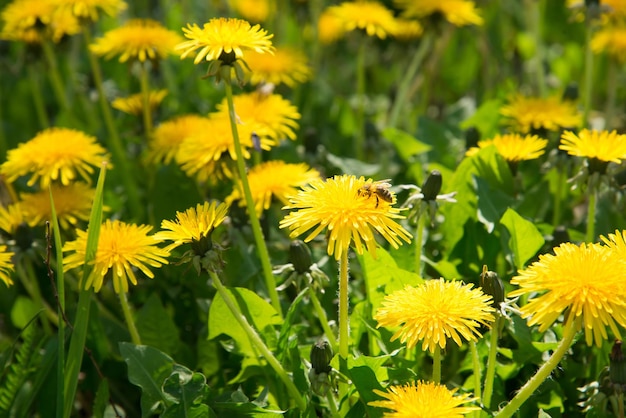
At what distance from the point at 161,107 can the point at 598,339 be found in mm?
2241

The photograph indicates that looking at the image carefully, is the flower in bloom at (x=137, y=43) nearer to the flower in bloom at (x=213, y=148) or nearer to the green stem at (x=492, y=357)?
the flower in bloom at (x=213, y=148)

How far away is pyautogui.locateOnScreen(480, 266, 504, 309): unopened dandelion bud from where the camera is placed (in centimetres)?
155

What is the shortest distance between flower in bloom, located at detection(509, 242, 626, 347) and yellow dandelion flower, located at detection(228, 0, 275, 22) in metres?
2.79

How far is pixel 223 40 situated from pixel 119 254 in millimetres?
523

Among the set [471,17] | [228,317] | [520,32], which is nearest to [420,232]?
[228,317]

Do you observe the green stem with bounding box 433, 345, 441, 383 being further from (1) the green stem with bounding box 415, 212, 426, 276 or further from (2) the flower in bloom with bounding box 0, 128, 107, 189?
(2) the flower in bloom with bounding box 0, 128, 107, 189

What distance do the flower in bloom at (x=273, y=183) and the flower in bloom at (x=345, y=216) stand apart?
1.62 ft

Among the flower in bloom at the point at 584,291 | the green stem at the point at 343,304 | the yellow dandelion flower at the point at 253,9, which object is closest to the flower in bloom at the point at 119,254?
the green stem at the point at 343,304

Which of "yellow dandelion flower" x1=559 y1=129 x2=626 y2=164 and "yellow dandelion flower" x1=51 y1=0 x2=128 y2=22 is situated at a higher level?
"yellow dandelion flower" x1=51 y1=0 x2=128 y2=22

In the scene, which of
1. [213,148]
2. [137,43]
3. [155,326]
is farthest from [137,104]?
[155,326]

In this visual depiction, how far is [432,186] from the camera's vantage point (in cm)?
187

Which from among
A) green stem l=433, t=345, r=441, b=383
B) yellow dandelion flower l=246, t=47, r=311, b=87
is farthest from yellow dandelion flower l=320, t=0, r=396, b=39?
green stem l=433, t=345, r=441, b=383

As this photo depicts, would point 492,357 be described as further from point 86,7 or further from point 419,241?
point 86,7

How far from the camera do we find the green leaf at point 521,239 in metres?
1.99
